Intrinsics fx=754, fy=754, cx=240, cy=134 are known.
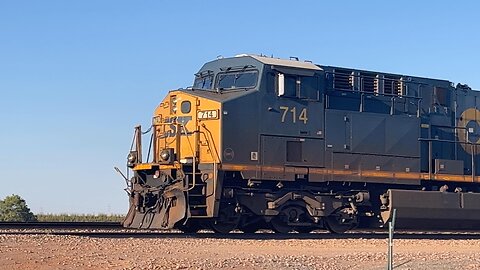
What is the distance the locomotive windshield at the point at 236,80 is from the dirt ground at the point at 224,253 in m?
3.72

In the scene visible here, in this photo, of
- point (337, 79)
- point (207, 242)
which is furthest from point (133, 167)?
point (337, 79)

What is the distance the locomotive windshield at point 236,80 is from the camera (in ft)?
58.3

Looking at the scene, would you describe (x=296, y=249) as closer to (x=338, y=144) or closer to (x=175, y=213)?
(x=175, y=213)

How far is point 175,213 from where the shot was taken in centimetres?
1656

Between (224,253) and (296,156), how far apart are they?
559 cm

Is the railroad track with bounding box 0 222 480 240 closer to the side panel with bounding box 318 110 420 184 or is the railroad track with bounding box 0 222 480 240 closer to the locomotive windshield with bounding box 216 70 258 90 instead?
the side panel with bounding box 318 110 420 184

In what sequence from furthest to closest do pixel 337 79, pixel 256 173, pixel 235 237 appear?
pixel 337 79 → pixel 256 173 → pixel 235 237

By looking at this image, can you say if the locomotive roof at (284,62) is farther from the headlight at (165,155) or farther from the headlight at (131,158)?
the headlight at (131,158)

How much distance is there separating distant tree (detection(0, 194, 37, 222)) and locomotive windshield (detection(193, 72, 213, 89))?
1174cm

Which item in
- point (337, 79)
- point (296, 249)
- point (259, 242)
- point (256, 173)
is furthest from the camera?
point (337, 79)

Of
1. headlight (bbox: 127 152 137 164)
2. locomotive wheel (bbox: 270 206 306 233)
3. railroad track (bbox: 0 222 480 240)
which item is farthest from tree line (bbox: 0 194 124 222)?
locomotive wheel (bbox: 270 206 306 233)

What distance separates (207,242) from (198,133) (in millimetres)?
3446

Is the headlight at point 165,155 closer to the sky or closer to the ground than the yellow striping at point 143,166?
closer to the sky

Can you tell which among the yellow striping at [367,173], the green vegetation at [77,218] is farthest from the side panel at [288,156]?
the green vegetation at [77,218]
